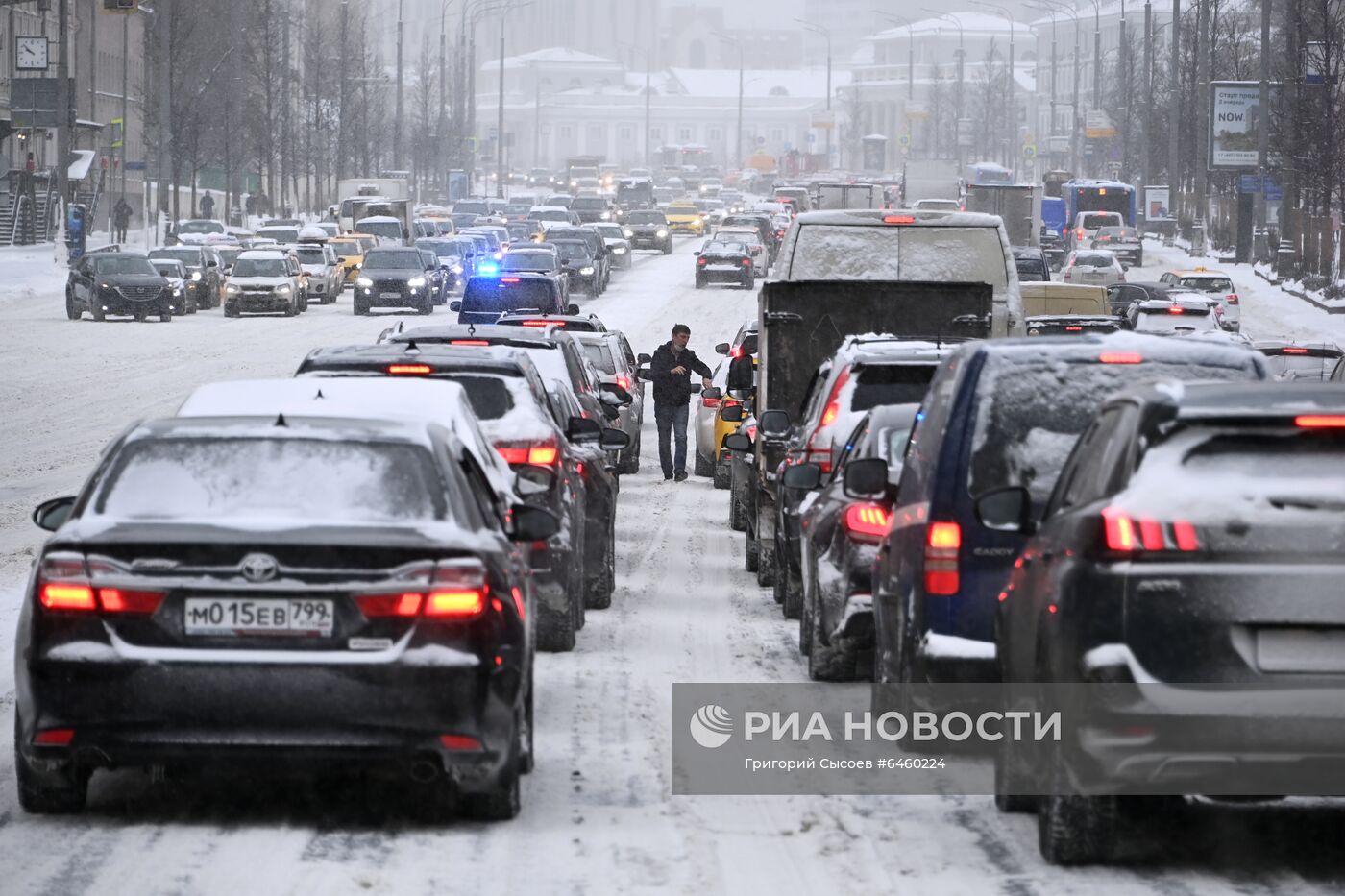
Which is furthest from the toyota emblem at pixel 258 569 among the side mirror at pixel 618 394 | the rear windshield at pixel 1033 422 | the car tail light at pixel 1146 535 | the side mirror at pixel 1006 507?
the side mirror at pixel 618 394

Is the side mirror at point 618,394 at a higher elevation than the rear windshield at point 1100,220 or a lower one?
lower

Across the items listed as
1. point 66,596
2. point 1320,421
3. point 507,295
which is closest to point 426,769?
point 66,596

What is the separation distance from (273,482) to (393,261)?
155ft

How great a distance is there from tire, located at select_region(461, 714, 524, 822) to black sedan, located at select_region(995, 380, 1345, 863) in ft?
6.08

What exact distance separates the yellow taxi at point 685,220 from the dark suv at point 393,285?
4781 cm

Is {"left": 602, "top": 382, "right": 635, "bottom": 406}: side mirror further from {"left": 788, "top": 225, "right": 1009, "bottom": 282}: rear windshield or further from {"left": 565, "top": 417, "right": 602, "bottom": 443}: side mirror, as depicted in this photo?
→ {"left": 565, "top": 417, "right": 602, "bottom": 443}: side mirror

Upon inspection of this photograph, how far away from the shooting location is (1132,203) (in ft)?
292

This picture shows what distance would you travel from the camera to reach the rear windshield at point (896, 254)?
20609 millimetres

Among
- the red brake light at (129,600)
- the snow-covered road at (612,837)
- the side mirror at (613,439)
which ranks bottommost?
the snow-covered road at (612,837)

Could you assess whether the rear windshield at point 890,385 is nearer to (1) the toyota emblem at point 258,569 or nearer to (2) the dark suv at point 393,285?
(1) the toyota emblem at point 258,569

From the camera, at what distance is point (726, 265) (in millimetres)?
63500

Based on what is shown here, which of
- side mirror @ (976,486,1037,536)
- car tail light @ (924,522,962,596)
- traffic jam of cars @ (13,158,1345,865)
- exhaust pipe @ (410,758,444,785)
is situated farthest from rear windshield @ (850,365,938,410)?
exhaust pipe @ (410,758,444,785)

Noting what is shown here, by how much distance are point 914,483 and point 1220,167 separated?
6737cm

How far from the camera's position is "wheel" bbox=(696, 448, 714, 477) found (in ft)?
A: 85.0
